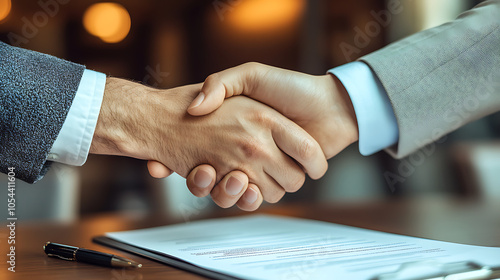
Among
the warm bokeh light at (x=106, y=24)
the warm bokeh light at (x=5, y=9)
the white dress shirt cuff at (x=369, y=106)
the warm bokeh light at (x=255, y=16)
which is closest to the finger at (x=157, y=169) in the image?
the white dress shirt cuff at (x=369, y=106)

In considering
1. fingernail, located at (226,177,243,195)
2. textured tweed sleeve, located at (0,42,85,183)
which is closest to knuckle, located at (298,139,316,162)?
fingernail, located at (226,177,243,195)

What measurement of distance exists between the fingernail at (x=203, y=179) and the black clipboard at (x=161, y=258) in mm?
160

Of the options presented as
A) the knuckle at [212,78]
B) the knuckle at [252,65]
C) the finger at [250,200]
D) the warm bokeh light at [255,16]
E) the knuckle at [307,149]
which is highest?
the warm bokeh light at [255,16]

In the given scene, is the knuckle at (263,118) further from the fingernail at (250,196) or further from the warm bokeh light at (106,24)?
the warm bokeh light at (106,24)

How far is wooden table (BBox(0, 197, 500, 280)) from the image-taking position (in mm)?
439

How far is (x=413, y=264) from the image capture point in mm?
408

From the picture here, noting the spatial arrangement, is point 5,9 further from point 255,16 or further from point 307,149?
point 307,149

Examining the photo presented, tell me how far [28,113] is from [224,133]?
11.1 inches

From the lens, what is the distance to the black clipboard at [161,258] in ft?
1.33

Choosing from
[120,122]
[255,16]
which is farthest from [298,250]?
[255,16]

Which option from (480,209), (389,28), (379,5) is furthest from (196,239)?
(379,5)

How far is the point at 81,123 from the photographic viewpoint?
0.66m

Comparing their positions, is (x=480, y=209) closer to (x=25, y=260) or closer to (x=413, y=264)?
(x=413, y=264)

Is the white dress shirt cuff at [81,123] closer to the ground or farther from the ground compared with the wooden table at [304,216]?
farther from the ground
